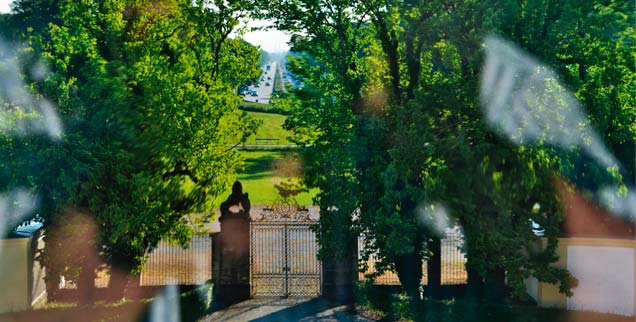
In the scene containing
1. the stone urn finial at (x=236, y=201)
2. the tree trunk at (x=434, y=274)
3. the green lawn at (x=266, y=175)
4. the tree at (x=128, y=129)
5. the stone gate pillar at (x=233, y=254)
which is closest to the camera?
the tree at (x=128, y=129)

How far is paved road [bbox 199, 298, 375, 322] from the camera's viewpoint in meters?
18.9

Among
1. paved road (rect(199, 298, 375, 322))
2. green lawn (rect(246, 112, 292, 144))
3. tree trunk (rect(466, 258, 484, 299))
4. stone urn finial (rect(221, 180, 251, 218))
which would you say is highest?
green lawn (rect(246, 112, 292, 144))

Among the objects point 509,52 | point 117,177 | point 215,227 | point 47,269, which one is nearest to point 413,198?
point 509,52

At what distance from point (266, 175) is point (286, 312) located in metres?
31.2

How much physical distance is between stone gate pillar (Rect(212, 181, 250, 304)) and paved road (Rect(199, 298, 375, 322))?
0.59m

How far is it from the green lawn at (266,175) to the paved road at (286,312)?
17953 millimetres

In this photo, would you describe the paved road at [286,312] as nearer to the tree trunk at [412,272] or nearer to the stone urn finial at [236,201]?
the tree trunk at [412,272]

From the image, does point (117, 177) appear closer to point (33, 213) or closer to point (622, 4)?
point (33, 213)

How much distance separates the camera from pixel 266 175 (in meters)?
50.5

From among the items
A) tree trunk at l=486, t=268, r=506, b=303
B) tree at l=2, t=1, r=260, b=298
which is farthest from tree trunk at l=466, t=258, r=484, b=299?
tree at l=2, t=1, r=260, b=298

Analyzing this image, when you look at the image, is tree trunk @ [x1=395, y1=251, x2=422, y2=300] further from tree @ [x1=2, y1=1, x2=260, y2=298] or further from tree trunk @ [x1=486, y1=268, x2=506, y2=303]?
tree @ [x1=2, y1=1, x2=260, y2=298]

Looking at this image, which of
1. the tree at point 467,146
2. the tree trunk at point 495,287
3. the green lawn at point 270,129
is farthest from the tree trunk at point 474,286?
the green lawn at point 270,129

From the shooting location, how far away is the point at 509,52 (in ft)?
50.8

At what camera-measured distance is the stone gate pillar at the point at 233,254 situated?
68.3 ft
